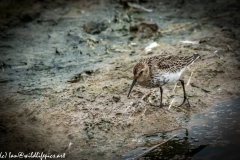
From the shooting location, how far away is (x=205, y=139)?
5348 millimetres

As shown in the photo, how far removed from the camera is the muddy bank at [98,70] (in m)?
5.47

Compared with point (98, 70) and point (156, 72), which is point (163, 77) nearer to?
point (156, 72)

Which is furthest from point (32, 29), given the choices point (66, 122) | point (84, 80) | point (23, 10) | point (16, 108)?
point (66, 122)

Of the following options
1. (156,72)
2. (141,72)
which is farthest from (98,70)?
(156,72)

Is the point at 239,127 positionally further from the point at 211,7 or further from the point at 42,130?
the point at 211,7

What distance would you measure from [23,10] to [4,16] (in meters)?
0.61

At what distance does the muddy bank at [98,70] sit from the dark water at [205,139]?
0.19 meters

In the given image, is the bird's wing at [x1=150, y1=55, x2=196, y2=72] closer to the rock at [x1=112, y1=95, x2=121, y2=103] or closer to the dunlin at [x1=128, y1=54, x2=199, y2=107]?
the dunlin at [x1=128, y1=54, x2=199, y2=107]

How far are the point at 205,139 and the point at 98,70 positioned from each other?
2937mm

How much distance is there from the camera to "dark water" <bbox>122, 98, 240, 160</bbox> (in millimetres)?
4988

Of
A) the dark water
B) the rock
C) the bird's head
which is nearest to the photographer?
the dark water

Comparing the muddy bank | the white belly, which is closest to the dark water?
the muddy bank

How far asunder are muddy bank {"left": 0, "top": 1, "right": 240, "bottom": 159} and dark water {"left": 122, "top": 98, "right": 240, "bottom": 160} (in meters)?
0.19

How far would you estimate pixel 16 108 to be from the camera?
5988mm
